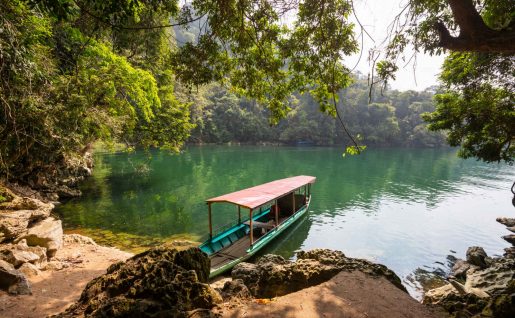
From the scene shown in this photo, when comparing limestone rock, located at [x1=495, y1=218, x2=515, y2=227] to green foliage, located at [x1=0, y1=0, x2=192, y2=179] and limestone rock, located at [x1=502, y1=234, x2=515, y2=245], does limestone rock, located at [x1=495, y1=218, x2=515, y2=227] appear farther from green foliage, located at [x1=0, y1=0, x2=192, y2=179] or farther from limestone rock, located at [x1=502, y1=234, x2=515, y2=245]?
green foliage, located at [x1=0, y1=0, x2=192, y2=179]

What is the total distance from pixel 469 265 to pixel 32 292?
1354 cm

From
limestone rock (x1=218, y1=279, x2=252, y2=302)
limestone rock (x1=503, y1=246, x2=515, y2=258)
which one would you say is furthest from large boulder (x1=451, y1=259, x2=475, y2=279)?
limestone rock (x1=218, y1=279, x2=252, y2=302)

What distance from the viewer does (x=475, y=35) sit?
3.80m

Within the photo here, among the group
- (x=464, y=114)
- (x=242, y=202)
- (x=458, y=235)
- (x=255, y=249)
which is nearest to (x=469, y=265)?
(x=458, y=235)

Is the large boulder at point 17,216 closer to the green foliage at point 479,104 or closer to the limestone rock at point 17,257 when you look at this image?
the limestone rock at point 17,257

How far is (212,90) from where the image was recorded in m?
65.9

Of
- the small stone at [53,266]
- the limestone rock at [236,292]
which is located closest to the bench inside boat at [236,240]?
the limestone rock at [236,292]

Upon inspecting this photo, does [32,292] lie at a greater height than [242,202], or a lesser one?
lesser

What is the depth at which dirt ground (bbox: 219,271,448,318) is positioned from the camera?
390 centimetres

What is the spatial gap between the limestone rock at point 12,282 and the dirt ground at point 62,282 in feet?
0.38

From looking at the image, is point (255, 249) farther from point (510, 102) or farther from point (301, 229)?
point (510, 102)

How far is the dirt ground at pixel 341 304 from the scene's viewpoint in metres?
3.90

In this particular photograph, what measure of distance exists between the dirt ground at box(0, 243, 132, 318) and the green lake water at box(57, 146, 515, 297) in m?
2.16

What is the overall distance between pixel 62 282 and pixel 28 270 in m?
0.82
